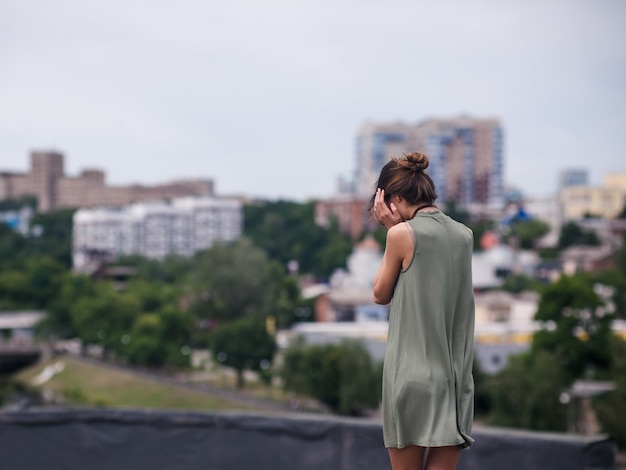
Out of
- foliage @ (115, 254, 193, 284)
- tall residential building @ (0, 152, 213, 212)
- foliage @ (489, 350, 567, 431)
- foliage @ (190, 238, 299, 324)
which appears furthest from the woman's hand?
tall residential building @ (0, 152, 213, 212)

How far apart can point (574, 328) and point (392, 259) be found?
1058 inches

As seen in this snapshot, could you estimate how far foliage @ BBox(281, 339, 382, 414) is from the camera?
90.6 feet

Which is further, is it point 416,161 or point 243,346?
point 243,346

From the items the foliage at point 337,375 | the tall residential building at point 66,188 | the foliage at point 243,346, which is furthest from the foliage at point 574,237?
the tall residential building at point 66,188

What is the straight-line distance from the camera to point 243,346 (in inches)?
1399

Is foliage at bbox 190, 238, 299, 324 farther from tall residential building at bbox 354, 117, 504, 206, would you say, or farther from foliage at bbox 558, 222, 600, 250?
tall residential building at bbox 354, 117, 504, 206

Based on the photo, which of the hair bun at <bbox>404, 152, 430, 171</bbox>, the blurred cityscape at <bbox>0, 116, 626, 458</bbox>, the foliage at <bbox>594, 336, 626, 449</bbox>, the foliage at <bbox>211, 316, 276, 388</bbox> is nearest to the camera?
the hair bun at <bbox>404, 152, 430, 171</bbox>

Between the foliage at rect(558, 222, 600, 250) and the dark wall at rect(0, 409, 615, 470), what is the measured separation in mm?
64123

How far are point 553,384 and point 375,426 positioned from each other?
20.6m

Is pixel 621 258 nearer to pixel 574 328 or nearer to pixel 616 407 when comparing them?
pixel 574 328

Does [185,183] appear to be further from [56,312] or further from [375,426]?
[375,426]

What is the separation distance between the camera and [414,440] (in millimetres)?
2338

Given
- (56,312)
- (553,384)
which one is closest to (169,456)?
(553,384)

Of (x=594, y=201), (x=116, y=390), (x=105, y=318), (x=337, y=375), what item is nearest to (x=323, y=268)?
(x=105, y=318)
